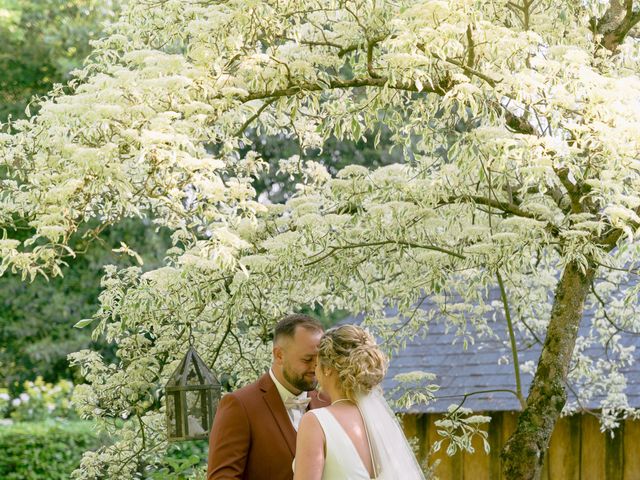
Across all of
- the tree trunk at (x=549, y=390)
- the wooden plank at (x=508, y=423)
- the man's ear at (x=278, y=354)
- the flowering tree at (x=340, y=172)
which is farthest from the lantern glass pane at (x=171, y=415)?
the wooden plank at (x=508, y=423)

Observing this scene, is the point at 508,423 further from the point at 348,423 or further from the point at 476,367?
the point at 348,423

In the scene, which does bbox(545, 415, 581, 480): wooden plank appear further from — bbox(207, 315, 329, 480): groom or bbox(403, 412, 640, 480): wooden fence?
bbox(207, 315, 329, 480): groom

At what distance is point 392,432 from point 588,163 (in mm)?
2013

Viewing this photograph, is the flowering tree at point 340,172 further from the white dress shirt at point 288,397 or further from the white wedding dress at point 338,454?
the white wedding dress at point 338,454

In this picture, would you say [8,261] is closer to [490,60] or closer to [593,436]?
[490,60]

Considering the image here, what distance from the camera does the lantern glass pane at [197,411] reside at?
6.05 m

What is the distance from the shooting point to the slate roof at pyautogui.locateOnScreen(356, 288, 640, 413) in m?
10.2

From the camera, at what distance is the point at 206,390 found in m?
6.04

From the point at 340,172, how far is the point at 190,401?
152cm

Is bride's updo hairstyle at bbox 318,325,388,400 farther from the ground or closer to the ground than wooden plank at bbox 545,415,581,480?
farther from the ground

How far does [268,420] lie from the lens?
402 cm

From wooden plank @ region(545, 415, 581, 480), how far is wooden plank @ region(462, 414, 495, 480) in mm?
646

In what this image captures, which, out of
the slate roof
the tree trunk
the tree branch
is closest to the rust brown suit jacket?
the tree trunk

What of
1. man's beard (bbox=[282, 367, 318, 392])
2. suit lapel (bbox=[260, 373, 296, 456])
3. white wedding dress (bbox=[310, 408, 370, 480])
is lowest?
white wedding dress (bbox=[310, 408, 370, 480])
